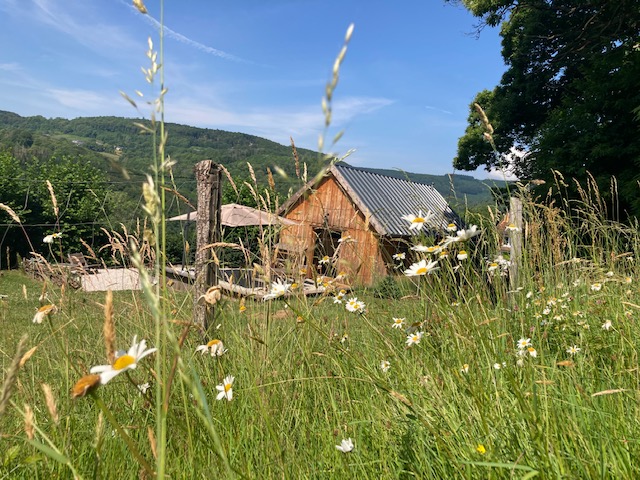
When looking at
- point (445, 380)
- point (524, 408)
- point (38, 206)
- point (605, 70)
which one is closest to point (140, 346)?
point (524, 408)

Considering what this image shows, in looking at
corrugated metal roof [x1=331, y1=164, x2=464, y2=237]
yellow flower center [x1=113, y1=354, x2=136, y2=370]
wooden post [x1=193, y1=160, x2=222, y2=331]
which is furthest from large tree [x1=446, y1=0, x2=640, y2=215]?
yellow flower center [x1=113, y1=354, x2=136, y2=370]

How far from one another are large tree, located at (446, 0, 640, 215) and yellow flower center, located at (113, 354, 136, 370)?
1112cm

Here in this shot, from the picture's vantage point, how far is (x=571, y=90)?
15195 millimetres

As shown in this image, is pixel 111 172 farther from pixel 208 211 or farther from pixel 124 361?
pixel 208 211

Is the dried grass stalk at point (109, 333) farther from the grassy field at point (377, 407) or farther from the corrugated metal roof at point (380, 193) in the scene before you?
the corrugated metal roof at point (380, 193)

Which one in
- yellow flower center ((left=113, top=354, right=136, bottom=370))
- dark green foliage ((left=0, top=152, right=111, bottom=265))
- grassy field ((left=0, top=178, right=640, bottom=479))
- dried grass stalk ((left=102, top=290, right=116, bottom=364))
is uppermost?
dried grass stalk ((left=102, top=290, right=116, bottom=364))

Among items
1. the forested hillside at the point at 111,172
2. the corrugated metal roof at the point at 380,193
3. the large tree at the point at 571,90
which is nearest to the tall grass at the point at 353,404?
the forested hillside at the point at 111,172

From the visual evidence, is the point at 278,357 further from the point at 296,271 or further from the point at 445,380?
the point at 445,380

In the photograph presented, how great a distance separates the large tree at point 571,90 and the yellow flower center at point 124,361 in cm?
1112

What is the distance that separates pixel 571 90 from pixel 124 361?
17.4 m

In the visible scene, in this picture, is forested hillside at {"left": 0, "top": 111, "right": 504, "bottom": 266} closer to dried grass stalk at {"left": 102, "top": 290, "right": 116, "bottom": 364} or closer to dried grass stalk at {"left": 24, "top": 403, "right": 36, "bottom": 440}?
dried grass stalk at {"left": 102, "top": 290, "right": 116, "bottom": 364}

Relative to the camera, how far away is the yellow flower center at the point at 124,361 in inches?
26.0

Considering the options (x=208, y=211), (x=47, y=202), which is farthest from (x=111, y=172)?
(x=47, y=202)

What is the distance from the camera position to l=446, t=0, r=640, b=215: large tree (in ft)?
37.3
